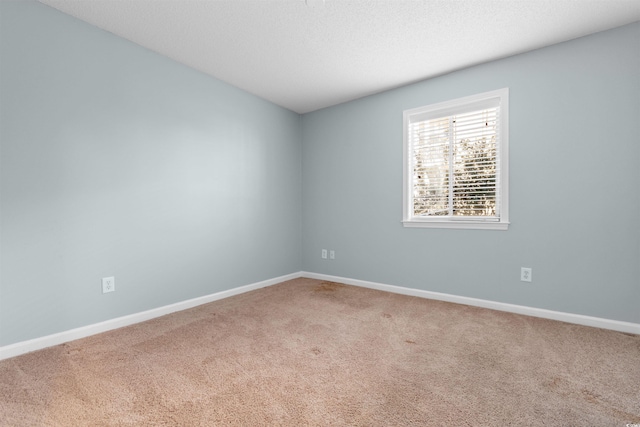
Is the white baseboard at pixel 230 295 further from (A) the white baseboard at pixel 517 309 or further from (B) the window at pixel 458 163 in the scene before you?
(B) the window at pixel 458 163

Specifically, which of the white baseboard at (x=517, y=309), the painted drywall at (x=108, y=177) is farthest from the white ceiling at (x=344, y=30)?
the white baseboard at (x=517, y=309)

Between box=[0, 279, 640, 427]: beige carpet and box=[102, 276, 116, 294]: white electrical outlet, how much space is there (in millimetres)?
341

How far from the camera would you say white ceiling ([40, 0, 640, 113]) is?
219 centimetres

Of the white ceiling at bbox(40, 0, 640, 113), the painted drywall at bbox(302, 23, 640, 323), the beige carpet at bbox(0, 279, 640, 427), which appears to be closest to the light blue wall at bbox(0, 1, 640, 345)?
the painted drywall at bbox(302, 23, 640, 323)

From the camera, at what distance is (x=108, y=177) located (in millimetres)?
2502

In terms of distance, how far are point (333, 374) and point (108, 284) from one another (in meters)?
1.99

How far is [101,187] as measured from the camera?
246cm

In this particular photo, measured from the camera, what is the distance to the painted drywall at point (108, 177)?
2064 mm

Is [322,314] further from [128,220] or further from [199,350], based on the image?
[128,220]

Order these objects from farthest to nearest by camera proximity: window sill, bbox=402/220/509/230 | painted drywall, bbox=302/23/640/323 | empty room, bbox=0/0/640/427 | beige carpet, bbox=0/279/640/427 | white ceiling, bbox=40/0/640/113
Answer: window sill, bbox=402/220/509/230 → painted drywall, bbox=302/23/640/323 → white ceiling, bbox=40/0/640/113 → empty room, bbox=0/0/640/427 → beige carpet, bbox=0/279/640/427

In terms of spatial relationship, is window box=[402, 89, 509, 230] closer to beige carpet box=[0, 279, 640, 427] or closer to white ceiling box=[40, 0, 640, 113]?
A: white ceiling box=[40, 0, 640, 113]

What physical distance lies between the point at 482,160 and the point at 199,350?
3.08 m

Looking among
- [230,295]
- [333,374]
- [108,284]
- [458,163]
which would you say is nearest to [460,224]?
[458,163]

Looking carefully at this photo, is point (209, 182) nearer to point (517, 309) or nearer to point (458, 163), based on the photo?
point (458, 163)
